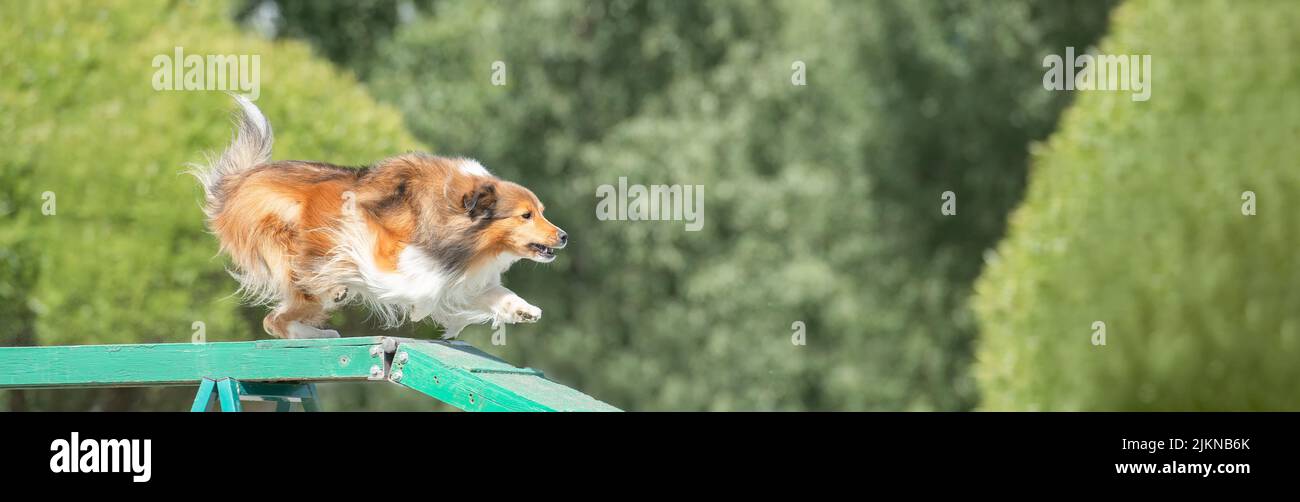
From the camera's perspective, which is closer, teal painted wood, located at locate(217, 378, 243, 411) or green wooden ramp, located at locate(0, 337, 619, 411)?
green wooden ramp, located at locate(0, 337, 619, 411)

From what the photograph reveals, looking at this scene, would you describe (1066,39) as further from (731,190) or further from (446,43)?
(446,43)

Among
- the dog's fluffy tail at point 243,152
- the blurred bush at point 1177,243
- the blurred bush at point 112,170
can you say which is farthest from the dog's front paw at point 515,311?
the blurred bush at point 1177,243

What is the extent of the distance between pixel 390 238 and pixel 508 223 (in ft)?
1.63

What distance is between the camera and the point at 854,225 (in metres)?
19.1

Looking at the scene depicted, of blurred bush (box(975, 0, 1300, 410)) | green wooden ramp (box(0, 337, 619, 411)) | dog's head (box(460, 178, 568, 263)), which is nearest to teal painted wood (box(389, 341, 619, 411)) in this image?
green wooden ramp (box(0, 337, 619, 411))

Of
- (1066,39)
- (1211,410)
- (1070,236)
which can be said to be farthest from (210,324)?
(1066,39)

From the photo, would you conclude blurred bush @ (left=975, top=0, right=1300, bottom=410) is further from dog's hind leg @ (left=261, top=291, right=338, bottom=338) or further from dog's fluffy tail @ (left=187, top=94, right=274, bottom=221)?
dog's fluffy tail @ (left=187, top=94, right=274, bottom=221)

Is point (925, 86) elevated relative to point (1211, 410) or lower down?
elevated

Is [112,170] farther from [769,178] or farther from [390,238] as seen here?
[769,178]

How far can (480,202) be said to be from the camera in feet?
19.4

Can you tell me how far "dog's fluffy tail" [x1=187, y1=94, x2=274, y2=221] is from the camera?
6.45m

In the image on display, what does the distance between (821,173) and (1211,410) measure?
409 inches

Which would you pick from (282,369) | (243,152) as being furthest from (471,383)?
(243,152)

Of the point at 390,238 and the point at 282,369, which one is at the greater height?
the point at 390,238
